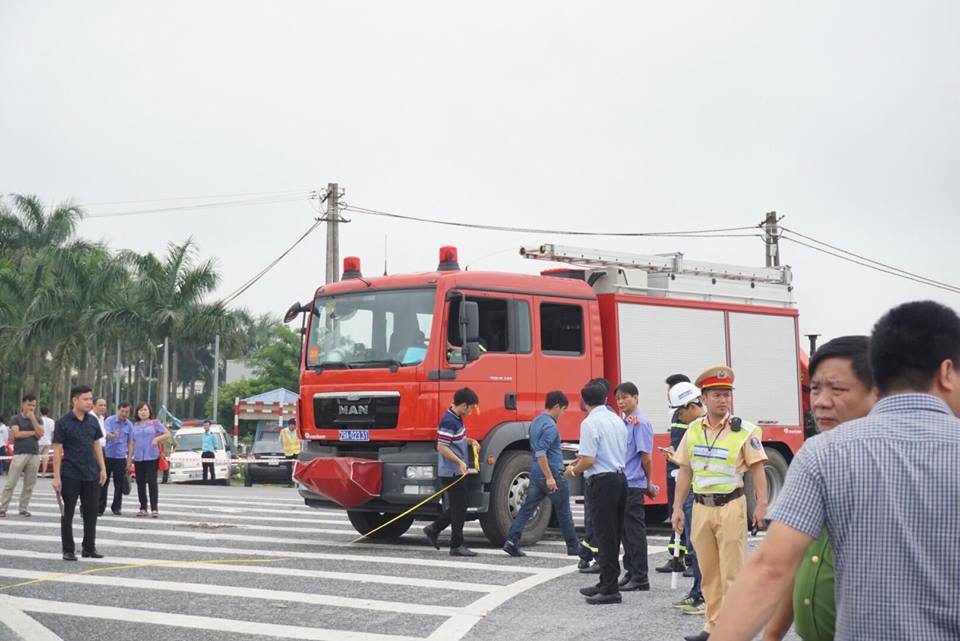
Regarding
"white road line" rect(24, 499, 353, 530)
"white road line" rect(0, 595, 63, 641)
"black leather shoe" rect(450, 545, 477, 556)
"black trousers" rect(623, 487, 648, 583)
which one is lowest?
"white road line" rect(0, 595, 63, 641)

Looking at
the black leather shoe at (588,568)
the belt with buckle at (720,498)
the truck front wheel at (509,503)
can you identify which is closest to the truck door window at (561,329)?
the truck front wheel at (509,503)

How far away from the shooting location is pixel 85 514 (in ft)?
41.3

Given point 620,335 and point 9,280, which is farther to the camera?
point 9,280

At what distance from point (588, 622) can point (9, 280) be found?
44.1 m

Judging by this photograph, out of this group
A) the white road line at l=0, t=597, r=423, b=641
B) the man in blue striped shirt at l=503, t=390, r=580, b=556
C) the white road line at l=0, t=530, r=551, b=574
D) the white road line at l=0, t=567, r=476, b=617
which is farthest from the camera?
the man in blue striped shirt at l=503, t=390, r=580, b=556

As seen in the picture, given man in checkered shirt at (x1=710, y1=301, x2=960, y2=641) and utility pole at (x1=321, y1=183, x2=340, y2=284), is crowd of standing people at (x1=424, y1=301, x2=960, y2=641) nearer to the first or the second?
man in checkered shirt at (x1=710, y1=301, x2=960, y2=641)

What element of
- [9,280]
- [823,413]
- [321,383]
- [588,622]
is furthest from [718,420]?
[9,280]

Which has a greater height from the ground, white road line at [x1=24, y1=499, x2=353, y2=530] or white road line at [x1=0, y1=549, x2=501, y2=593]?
white road line at [x1=24, y1=499, x2=353, y2=530]

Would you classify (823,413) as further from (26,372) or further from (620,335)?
(26,372)

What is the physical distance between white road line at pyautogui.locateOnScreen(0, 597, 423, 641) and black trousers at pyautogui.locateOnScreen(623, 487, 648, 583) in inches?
119

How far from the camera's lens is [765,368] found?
16938 millimetres

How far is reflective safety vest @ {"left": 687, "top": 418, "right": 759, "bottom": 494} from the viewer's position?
25.1ft

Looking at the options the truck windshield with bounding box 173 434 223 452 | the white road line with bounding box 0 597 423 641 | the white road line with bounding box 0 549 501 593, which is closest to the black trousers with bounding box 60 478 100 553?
the white road line with bounding box 0 549 501 593

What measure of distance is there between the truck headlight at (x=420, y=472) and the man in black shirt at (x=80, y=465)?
3320 millimetres
